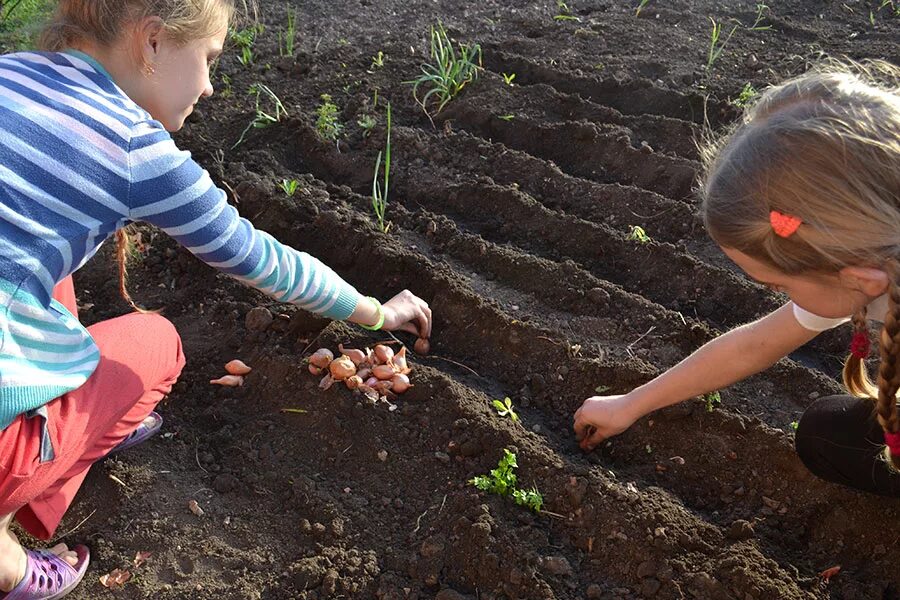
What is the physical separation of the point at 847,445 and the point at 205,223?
1.63 m

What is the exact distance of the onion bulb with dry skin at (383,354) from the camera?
2.63 metres

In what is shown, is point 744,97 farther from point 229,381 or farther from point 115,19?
point 115,19

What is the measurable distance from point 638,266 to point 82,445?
1839mm

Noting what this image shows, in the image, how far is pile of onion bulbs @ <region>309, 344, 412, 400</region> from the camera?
2.59m

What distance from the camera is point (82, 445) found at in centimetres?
209

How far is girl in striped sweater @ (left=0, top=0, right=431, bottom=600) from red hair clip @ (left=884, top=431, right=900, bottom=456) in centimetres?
140

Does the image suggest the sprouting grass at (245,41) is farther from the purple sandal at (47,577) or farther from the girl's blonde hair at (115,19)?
the purple sandal at (47,577)

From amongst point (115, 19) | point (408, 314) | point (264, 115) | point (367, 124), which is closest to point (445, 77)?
point (367, 124)

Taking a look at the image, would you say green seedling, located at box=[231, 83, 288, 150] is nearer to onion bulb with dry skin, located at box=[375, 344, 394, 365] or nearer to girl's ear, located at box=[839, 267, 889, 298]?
onion bulb with dry skin, located at box=[375, 344, 394, 365]

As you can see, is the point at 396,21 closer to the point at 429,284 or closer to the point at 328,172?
the point at 328,172

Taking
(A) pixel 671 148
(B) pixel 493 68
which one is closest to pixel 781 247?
(A) pixel 671 148

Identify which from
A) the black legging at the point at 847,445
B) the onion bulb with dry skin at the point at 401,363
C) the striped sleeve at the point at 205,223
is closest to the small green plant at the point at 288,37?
the onion bulb with dry skin at the point at 401,363

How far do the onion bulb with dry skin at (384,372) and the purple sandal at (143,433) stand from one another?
655mm

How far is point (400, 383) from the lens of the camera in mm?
2590
